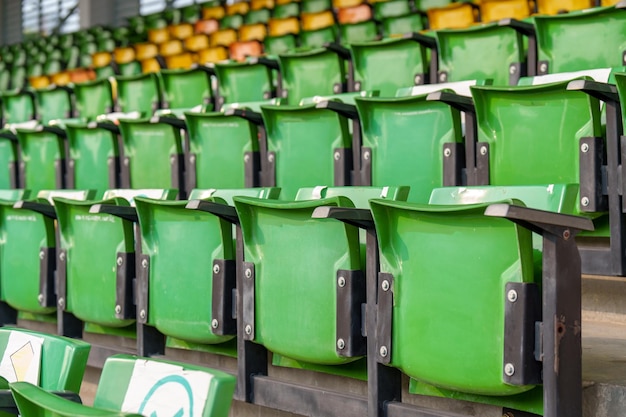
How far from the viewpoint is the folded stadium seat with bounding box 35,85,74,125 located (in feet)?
7.21

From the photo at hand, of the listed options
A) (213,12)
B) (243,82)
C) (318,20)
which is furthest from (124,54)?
(243,82)

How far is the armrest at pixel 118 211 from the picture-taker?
1074 millimetres

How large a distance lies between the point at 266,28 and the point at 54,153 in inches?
52.0

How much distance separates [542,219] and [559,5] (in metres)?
1.35

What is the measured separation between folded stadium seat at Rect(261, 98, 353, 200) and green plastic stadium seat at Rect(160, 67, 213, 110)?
60 centimetres

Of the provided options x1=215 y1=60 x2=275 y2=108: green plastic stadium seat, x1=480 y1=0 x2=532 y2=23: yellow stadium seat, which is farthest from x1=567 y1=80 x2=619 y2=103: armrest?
x1=480 y1=0 x2=532 y2=23: yellow stadium seat

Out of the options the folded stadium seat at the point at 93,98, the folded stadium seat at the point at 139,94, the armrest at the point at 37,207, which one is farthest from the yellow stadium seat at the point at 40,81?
the armrest at the point at 37,207

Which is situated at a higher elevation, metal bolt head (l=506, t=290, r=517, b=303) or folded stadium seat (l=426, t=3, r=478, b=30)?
folded stadium seat (l=426, t=3, r=478, b=30)

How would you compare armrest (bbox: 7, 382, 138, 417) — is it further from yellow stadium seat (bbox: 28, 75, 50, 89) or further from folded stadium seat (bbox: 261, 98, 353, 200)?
yellow stadium seat (bbox: 28, 75, 50, 89)

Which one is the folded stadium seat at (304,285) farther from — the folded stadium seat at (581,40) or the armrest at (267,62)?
the armrest at (267,62)

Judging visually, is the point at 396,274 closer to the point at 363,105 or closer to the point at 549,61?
the point at 363,105

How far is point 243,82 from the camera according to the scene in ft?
5.99

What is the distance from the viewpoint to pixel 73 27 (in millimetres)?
5062

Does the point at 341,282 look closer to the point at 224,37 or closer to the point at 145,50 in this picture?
the point at 224,37
